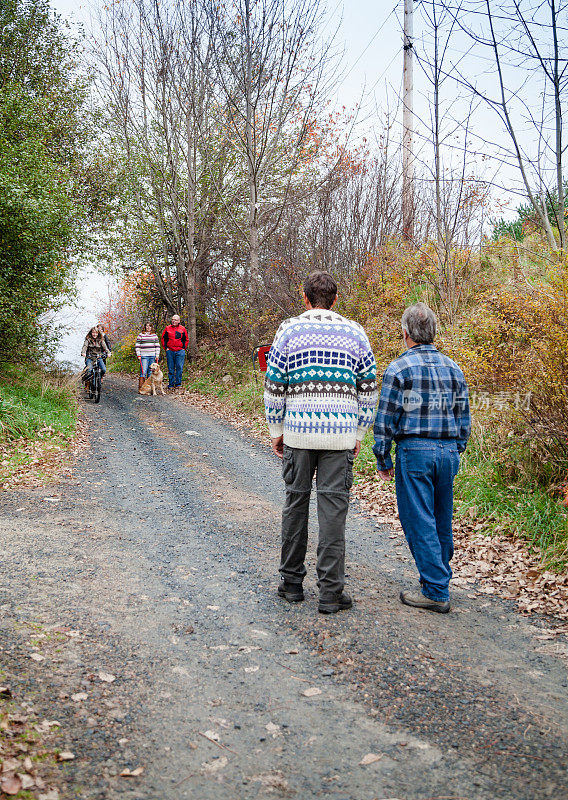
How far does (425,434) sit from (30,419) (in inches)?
323

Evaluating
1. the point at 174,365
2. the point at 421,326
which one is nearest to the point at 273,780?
the point at 421,326

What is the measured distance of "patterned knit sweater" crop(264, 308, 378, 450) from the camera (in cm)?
385

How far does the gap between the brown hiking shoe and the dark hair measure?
A: 214 cm

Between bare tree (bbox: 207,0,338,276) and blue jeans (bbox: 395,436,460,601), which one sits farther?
bare tree (bbox: 207,0,338,276)

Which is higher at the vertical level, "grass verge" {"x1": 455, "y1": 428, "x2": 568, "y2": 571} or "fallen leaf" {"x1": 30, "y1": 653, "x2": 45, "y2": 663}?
"grass verge" {"x1": 455, "y1": 428, "x2": 568, "y2": 571}

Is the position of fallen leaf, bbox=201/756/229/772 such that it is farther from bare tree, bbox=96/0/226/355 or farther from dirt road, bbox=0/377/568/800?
bare tree, bbox=96/0/226/355

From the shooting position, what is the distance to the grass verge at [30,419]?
8.58 meters

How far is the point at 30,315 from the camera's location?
40.5 ft

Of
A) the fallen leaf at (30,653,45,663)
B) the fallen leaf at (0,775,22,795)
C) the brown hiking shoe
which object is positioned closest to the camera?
the fallen leaf at (0,775,22,795)

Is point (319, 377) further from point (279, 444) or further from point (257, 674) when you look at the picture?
point (257, 674)

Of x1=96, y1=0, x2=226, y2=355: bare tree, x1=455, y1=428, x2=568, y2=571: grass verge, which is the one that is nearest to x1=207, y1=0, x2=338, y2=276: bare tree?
x1=96, y1=0, x2=226, y2=355: bare tree

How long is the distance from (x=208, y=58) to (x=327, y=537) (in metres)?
16.3

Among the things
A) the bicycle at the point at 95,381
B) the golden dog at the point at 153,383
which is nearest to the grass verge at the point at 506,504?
the bicycle at the point at 95,381

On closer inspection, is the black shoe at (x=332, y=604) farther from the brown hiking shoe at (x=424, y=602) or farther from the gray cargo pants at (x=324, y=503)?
the brown hiking shoe at (x=424, y=602)
